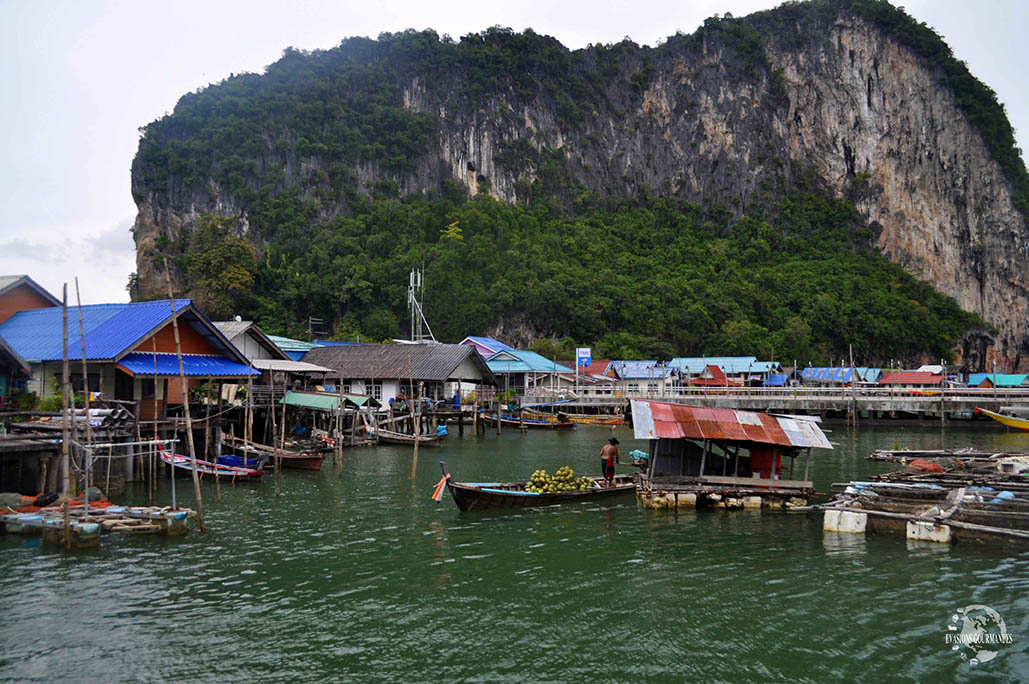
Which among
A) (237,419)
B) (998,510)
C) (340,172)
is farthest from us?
(340,172)

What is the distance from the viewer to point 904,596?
1260 cm

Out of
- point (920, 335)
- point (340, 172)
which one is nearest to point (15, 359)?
point (340, 172)

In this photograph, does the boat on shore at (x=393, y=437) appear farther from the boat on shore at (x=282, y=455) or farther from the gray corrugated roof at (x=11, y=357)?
the gray corrugated roof at (x=11, y=357)

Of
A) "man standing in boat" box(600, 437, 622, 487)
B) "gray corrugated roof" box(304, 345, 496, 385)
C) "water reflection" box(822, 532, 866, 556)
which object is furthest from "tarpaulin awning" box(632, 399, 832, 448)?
"gray corrugated roof" box(304, 345, 496, 385)

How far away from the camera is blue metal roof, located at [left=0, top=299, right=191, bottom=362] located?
23891 mm

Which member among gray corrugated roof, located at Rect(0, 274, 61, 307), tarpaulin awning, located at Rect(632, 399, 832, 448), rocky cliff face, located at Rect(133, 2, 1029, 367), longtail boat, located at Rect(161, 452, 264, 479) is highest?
rocky cliff face, located at Rect(133, 2, 1029, 367)

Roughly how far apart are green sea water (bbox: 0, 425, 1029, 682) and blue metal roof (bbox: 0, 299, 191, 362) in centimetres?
777

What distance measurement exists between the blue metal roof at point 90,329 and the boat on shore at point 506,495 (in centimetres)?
1188

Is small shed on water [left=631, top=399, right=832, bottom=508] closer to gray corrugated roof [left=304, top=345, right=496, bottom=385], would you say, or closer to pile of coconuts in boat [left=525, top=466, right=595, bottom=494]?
pile of coconuts in boat [left=525, top=466, right=595, bottom=494]

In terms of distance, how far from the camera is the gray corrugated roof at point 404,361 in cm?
4256

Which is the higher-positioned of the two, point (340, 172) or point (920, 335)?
point (340, 172)

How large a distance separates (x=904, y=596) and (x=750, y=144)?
114 m

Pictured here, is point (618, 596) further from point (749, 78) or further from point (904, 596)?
point (749, 78)

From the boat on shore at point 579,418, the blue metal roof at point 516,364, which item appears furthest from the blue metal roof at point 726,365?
the boat on shore at point 579,418
